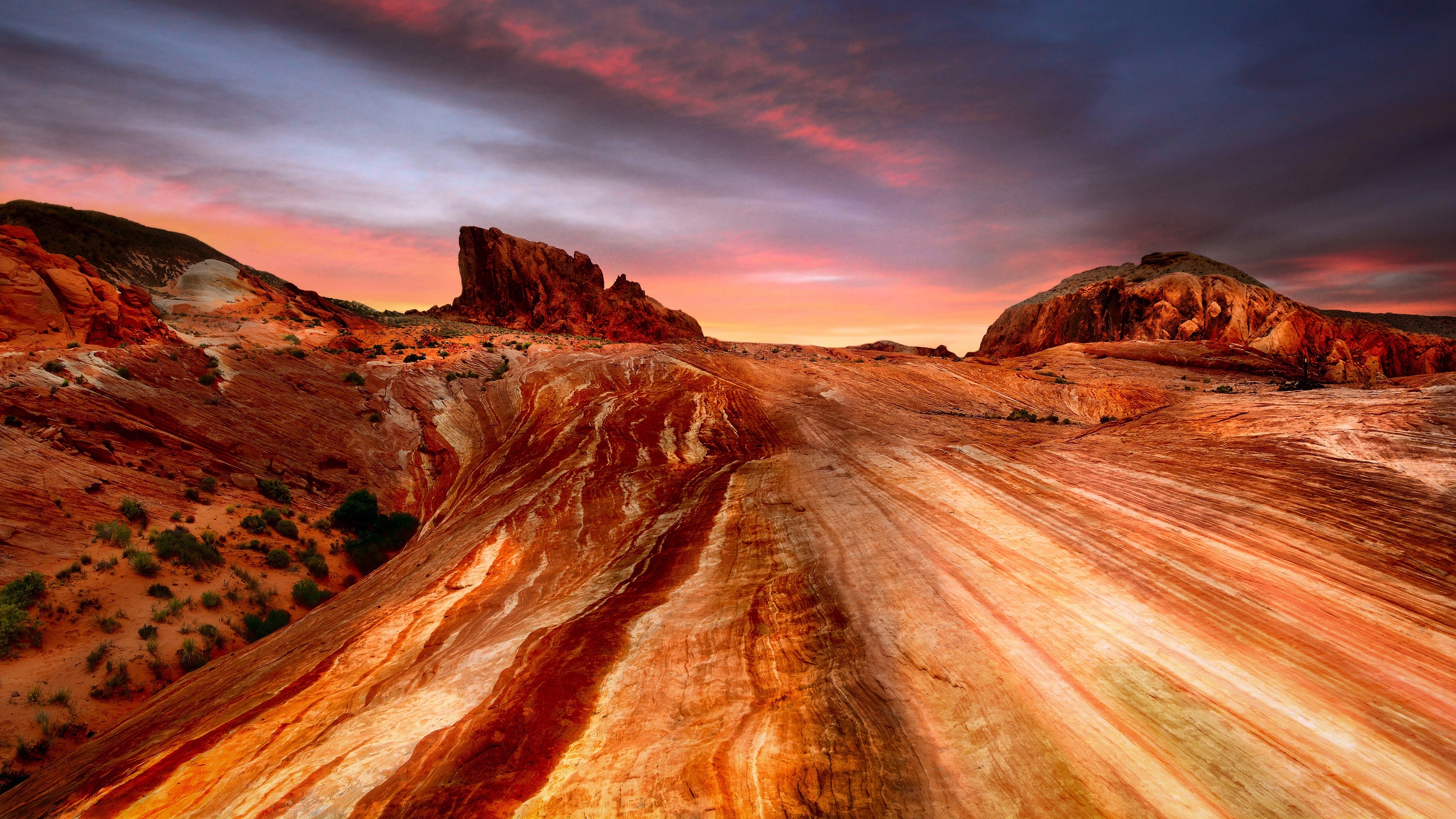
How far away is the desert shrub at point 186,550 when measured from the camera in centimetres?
1593

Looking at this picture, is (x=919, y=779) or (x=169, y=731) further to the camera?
(x=169, y=731)

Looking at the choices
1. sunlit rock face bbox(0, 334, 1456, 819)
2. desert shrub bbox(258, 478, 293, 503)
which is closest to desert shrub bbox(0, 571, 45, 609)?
sunlit rock face bbox(0, 334, 1456, 819)

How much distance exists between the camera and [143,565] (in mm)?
15172

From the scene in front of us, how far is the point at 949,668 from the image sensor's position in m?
6.24

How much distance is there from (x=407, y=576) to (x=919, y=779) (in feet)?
41.6

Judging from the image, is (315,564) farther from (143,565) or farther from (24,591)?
(24,591)

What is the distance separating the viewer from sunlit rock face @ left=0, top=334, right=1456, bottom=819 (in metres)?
4.73

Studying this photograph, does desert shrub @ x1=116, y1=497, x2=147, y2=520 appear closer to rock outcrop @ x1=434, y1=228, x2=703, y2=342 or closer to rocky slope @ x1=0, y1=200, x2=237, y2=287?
rocky slope @ x1=0, y1=200, x2=237, y2=287

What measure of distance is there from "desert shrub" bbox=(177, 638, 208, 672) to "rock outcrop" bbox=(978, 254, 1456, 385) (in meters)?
71.3

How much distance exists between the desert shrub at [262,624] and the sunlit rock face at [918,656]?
12.6 ft

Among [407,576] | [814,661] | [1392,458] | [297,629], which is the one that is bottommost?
[297,629]

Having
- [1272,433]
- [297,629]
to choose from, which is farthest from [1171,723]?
[297,629]

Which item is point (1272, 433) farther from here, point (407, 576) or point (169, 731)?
point (169, 731)

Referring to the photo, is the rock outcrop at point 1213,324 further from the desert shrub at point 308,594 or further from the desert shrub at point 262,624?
the desert shrub at point 262,624
